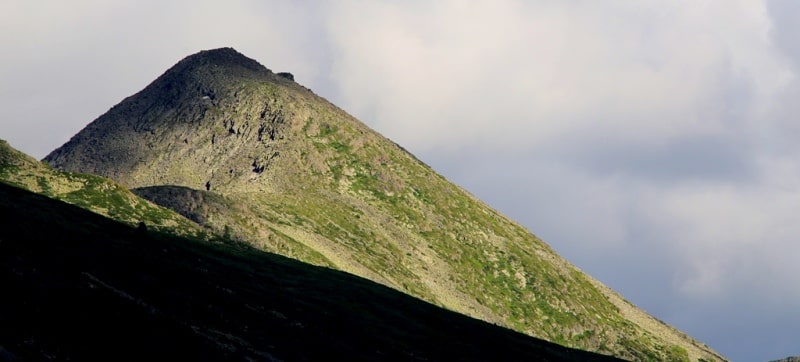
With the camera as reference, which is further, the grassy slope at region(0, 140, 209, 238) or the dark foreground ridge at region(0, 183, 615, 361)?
the grassy slope at region(0, 140, 209, 238)

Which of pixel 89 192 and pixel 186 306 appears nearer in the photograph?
pixel 186 306

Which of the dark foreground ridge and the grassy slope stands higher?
the grassy slope

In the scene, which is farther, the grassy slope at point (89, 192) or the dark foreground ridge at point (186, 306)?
the grassy slope at point (89, 192)

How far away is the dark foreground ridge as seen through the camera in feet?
226

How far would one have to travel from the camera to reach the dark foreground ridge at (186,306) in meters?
68.8

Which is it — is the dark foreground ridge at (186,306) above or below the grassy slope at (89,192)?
below

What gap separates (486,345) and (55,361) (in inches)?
3550

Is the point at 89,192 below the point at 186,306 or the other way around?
the other way around

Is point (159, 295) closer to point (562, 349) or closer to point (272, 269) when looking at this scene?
point (272, 269)

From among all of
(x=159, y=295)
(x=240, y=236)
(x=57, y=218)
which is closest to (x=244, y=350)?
(x=159, y=295)

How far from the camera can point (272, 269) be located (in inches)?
6053

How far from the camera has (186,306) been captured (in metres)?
91.4

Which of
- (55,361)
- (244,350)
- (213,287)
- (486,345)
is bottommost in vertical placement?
(55,361)

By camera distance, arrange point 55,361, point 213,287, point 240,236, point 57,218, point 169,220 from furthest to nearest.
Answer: point 240,236, point 169,220, point 57,218, point 213,287, point 55,361
